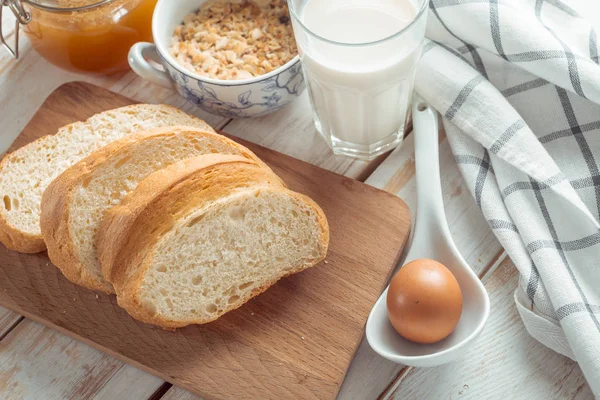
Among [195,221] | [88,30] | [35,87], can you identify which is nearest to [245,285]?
[195,221]

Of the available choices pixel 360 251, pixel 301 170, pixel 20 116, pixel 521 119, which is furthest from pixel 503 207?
pixel 20 116

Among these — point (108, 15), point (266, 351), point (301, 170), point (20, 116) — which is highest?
point (108, 15)

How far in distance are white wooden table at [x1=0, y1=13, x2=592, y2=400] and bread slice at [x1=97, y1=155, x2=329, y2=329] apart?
0.77 feet

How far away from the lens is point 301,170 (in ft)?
6.01

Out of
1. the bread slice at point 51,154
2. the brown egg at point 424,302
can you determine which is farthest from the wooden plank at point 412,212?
the bread slice at point 51,154

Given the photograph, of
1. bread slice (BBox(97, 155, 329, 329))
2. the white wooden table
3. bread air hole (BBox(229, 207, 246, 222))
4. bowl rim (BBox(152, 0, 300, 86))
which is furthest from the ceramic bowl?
bread air hole (BBox(229, 207, 246, 222))

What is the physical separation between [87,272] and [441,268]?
0.79m

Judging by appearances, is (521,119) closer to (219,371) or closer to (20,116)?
(219,371)

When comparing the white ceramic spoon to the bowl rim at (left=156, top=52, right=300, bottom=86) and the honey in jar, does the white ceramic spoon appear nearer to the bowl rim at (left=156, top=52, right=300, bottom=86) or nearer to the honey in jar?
the bowl rim at (left=156, top=52, right=300, bottom=86)

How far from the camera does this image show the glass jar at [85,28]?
1.82 meters

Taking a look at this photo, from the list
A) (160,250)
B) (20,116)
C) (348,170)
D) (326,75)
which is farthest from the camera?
(20,116)

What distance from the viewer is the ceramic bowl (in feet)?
5.79

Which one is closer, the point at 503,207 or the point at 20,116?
the point at 503,207

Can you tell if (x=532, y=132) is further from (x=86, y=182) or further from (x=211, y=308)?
(x=86, y=182)
